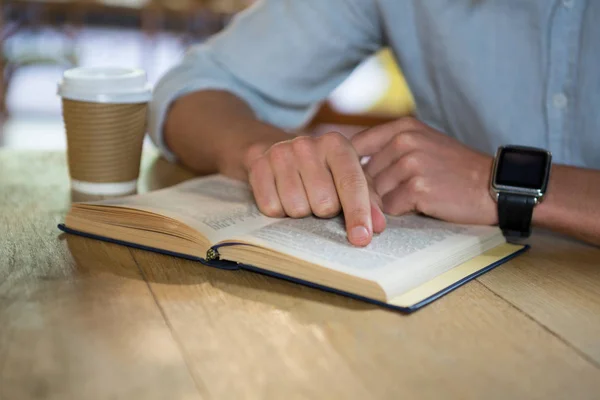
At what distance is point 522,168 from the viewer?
2.88 ft

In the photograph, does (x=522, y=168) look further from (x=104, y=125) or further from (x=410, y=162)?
(x=104, y=125)

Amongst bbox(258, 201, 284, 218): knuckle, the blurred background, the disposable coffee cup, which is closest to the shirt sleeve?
the disposable coffee cup

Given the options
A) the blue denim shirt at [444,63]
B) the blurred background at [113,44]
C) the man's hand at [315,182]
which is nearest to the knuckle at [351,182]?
the man's hand at [315,182]

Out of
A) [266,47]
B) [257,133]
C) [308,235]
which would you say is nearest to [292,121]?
[266,47]

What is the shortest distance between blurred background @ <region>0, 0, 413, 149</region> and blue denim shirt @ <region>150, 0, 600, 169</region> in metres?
3.06

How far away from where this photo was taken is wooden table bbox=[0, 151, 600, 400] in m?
0.50

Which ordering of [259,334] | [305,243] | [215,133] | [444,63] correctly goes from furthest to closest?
[444,63] < [215,133] < [305,243] < [259,334]

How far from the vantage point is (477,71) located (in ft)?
3.80

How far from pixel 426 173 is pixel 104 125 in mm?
403

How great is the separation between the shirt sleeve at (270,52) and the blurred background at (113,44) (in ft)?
10.1

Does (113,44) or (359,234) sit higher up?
(359,234)

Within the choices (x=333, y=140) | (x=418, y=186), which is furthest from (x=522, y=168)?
(x=333, y=140)

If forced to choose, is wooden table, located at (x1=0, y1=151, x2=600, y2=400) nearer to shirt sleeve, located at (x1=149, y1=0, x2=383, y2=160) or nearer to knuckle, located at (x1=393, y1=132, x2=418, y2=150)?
knuckle, located at (x1=393, y1=132, x2=418, y2=150)

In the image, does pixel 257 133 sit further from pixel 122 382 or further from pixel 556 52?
pixel 122 382
